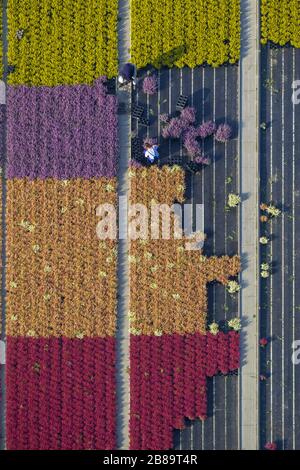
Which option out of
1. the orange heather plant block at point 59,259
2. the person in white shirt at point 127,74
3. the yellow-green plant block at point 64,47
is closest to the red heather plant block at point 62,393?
the orange heather plant block at point 59,259

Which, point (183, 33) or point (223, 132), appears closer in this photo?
point (223, 132)

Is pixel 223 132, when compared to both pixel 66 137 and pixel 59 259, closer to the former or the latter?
pixel 66 137

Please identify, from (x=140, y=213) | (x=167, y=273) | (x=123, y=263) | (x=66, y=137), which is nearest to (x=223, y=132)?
(x=140, y=213)

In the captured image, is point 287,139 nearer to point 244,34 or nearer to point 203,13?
point 244,34

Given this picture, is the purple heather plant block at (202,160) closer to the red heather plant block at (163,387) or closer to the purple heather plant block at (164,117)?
the purple heather plant block at (164,117)

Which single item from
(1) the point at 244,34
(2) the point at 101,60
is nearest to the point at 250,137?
(1) the point at 244,34
